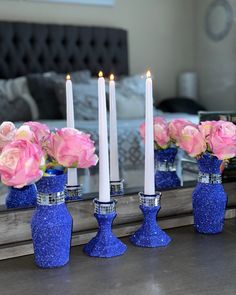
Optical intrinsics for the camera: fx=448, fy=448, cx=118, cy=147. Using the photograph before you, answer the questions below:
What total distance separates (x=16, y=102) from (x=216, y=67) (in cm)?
215

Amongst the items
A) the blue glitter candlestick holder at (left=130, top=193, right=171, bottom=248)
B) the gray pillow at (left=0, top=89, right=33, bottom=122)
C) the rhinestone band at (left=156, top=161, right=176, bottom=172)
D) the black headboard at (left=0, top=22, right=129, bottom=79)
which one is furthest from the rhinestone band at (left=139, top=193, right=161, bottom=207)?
the black headboard at (left=0, top=22, right=129, bottom=79)

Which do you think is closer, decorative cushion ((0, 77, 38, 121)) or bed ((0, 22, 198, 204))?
decorative cushion ((0, 77, 38, 121))

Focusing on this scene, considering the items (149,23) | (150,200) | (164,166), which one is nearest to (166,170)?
(164,166)

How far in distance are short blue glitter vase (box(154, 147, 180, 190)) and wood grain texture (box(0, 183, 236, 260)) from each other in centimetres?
6

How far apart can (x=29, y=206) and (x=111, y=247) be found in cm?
20

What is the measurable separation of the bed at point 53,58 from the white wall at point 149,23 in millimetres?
130

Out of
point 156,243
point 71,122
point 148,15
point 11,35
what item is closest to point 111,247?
point 156,243

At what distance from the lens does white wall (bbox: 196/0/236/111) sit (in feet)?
14.1

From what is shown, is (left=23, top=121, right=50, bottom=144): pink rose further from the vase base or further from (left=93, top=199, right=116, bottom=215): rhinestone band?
the vase base

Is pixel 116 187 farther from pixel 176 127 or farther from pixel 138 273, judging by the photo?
pixel 138 273

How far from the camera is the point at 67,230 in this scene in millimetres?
846

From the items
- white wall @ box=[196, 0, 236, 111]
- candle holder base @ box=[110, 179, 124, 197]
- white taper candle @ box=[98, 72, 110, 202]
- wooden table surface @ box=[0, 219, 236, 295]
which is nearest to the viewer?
wooden table surface @ box=[0, 219, 236, 295]

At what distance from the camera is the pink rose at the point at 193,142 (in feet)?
3.20

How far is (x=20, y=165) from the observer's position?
746 mm
